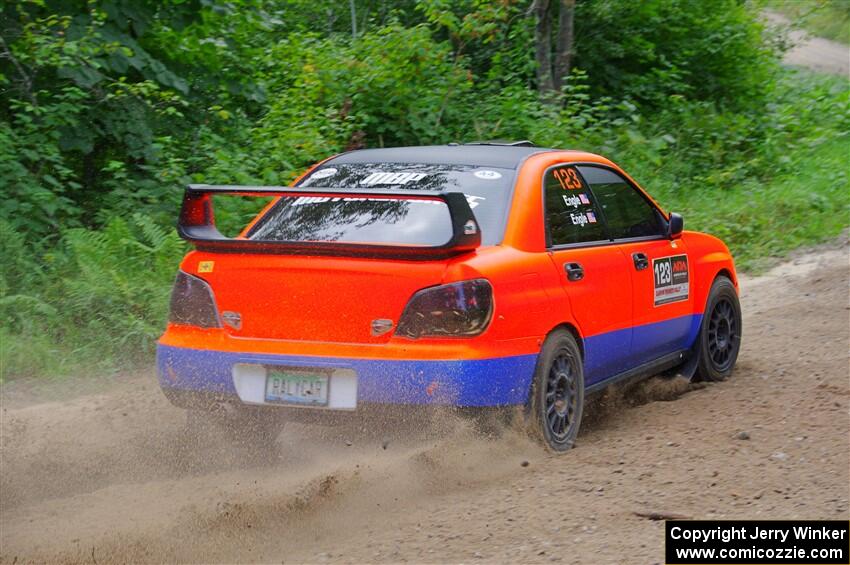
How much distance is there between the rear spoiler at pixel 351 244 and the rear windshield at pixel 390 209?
20cm

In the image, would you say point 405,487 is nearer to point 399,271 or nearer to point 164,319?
point 399,271

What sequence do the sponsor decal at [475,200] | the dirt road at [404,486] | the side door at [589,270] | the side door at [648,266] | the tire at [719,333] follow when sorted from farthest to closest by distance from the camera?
the tire at [719,333], the side door at [648,266], the side door at [589,270], the sponsor decal at [475,200], the dirt road at [404,486]

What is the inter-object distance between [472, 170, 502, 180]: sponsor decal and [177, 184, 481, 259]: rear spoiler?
0.78m

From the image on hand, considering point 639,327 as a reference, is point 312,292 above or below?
above

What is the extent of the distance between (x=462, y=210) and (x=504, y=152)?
4.04ft

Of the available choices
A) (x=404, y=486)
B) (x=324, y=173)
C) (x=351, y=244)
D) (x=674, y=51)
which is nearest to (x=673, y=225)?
(x=324, y=173)

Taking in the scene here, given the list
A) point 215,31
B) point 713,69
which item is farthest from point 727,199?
point 215,31

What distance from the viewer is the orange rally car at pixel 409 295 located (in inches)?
191

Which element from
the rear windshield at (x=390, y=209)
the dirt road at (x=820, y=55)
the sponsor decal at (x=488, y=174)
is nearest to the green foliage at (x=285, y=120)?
the rear windshield at (x=390, y=209)

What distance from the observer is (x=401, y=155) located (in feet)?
19.9

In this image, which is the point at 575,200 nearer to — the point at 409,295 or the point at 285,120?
the point at 409,295

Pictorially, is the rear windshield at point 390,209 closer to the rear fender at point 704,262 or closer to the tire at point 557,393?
the tire at point 557,393

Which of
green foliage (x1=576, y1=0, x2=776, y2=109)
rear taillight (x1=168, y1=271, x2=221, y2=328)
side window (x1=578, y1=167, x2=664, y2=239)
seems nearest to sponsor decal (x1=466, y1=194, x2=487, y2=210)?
side window (x1=578, y1=167, x2=664, y2=239)

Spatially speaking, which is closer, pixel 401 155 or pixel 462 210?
pixel 462 210
